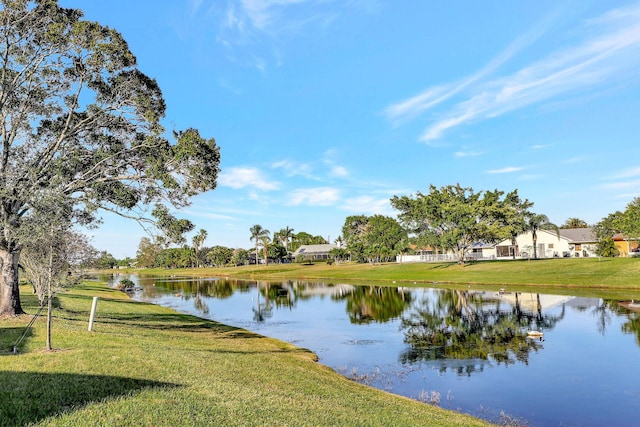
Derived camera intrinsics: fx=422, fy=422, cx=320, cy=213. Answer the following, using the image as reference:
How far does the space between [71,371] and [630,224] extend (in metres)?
81.1

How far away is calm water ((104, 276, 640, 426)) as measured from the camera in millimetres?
17609

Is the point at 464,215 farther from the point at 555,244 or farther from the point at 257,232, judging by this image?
the point at 257,232

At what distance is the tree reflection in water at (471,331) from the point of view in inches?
990

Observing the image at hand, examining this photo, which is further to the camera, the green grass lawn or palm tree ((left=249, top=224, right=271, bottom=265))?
palm tree ((left=249, top=224, right=271, bottom=265))

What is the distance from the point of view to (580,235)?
104438 mm

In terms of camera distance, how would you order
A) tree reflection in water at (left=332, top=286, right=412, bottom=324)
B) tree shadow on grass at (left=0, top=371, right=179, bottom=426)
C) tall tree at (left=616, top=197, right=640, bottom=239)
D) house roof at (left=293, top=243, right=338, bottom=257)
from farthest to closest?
1. house roof at (left=293, top=243, right=338, bottom=257)
2. tall tree at (left=616, top=197, right=640, bottom=239)
3. tree reflection in water at (left=332, top=286, right=412, bottom=324)
4. tree shadow on grass at (left=0, top=371, right=179, bottom=426)

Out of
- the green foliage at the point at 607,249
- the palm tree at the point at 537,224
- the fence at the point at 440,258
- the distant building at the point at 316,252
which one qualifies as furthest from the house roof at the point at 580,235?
the distant building at the point at 316,252

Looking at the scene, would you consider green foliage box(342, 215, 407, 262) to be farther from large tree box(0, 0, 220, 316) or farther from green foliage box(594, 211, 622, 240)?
large tree box(0, 0, 220, 316)

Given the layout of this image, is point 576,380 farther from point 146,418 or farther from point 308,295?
point 308,295

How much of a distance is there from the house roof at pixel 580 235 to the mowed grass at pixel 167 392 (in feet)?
340

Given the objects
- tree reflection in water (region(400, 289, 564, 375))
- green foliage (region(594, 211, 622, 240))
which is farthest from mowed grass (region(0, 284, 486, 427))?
green foliage (region(594, 211, 622, 240))

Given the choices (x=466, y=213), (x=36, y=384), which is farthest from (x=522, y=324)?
(x=466, y=213)

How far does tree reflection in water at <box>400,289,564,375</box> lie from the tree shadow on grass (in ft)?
55.4

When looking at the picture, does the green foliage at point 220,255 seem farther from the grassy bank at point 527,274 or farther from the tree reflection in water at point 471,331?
the tree reflection in water at point 471,331
